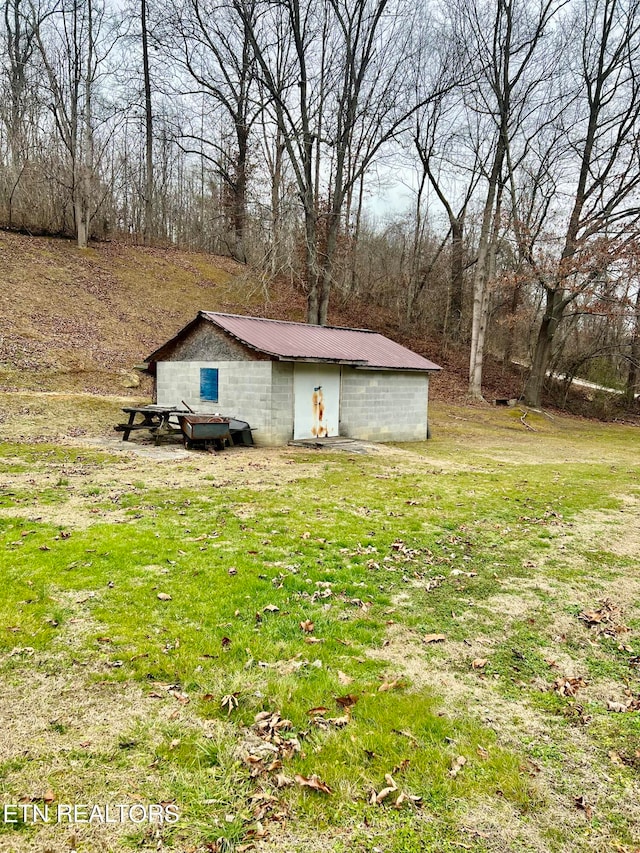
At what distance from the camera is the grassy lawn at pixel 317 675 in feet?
7.55

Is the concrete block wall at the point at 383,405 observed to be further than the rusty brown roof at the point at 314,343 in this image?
Yes

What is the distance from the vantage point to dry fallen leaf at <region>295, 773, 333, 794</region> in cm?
240

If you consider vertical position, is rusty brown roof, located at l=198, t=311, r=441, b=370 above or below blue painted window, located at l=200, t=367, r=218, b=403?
above

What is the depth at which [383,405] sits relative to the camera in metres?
16.3

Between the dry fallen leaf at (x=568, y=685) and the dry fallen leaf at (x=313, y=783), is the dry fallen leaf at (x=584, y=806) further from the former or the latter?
the dry fallen leaf at (x=313, y=783)

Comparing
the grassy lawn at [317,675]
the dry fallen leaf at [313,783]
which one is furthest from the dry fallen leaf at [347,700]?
the dry fallen leaf at [313,783]

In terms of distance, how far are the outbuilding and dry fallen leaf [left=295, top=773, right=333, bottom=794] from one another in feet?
35.2

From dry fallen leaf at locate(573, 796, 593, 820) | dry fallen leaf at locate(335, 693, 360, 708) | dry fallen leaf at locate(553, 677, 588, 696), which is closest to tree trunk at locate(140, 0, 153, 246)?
dry fallen leaf at locate(335, 693, 360, 708)

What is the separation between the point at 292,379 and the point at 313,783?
11.4 m

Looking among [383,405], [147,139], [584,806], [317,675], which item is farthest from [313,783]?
[147,139]

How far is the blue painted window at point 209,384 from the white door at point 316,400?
242 centimetres

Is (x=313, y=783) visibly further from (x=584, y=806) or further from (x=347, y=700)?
(x=584, y=806)

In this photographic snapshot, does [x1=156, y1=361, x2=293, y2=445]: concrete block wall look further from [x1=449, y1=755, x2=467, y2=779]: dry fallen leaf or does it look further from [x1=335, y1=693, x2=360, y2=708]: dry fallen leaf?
[x1=449, y1=755, x2=467, y2=779]: dry fallen leaf

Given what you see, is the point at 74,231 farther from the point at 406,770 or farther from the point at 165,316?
the point at 406,770
